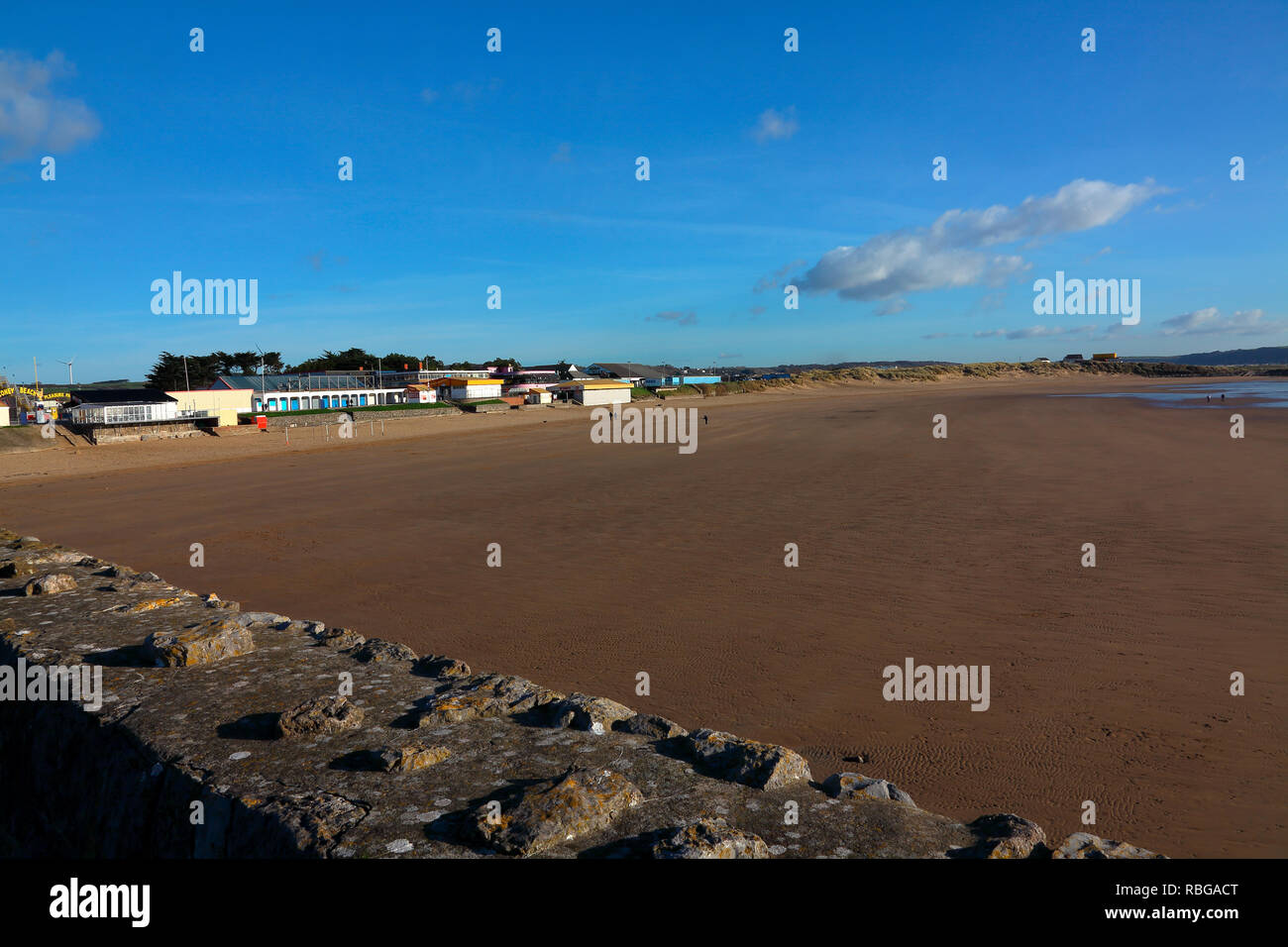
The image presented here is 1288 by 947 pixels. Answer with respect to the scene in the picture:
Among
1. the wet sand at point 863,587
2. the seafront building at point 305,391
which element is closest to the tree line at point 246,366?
the seafront building at point 305,391

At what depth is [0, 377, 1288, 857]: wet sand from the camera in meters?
6.84

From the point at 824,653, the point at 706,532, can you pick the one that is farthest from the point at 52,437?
the point at 824,653

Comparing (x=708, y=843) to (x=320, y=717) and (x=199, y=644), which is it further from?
(x=199, y=644)

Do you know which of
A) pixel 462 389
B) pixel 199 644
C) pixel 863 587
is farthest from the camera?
pixel 462 389

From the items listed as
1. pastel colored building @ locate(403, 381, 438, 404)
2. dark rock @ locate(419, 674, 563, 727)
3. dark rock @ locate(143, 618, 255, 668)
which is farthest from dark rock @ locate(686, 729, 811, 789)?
pastel colored building @ locate(403, 381, 438, 404)

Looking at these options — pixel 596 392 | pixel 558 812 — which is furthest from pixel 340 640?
pixel 596 392

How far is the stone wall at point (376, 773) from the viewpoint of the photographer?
3627mm

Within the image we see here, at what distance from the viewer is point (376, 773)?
4215 millimetres

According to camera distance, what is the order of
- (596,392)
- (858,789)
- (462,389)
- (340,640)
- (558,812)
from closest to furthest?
(558,812), (858,789), (340,640), (462,389), (596,392)

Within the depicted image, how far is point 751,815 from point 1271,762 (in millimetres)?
5615

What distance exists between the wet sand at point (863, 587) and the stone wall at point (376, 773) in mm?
2609

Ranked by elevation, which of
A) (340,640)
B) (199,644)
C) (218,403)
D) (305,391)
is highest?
(305,391)

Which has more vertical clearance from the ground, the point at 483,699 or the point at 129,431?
the point at 129,431

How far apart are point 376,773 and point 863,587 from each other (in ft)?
32.1
